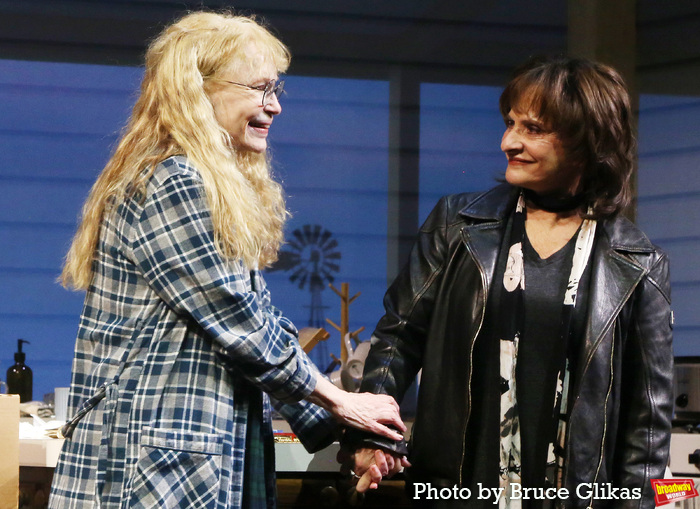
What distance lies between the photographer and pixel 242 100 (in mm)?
1885

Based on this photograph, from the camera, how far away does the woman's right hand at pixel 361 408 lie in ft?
6.09

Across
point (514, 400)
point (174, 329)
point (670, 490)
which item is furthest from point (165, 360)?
point (670, 490)

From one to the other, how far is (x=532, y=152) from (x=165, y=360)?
3.11ft

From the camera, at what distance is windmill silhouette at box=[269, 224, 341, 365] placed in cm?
436

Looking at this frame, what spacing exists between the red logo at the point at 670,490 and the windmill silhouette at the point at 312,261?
2.39m

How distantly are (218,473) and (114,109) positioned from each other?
9.59 ft

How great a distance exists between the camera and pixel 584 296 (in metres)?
1.96

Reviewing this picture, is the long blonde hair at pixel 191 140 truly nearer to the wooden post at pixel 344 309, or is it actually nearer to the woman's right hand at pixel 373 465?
the woman's right hand at pixel 373 465

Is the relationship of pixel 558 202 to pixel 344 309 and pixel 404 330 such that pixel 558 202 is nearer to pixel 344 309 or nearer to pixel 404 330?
pixel 404 330

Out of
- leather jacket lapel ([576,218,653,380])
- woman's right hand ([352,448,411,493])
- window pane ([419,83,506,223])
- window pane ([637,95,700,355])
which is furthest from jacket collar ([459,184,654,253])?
window pane ([637,95,700,355])

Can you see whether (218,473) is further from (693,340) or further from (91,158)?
(693,340)

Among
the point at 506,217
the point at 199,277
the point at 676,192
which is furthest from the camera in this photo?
the point at 676,192

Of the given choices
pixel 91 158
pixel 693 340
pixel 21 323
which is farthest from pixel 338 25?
pixel 693 340

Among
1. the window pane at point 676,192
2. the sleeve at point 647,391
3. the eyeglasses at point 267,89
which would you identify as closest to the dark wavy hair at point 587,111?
the sleeve at point 647,391
